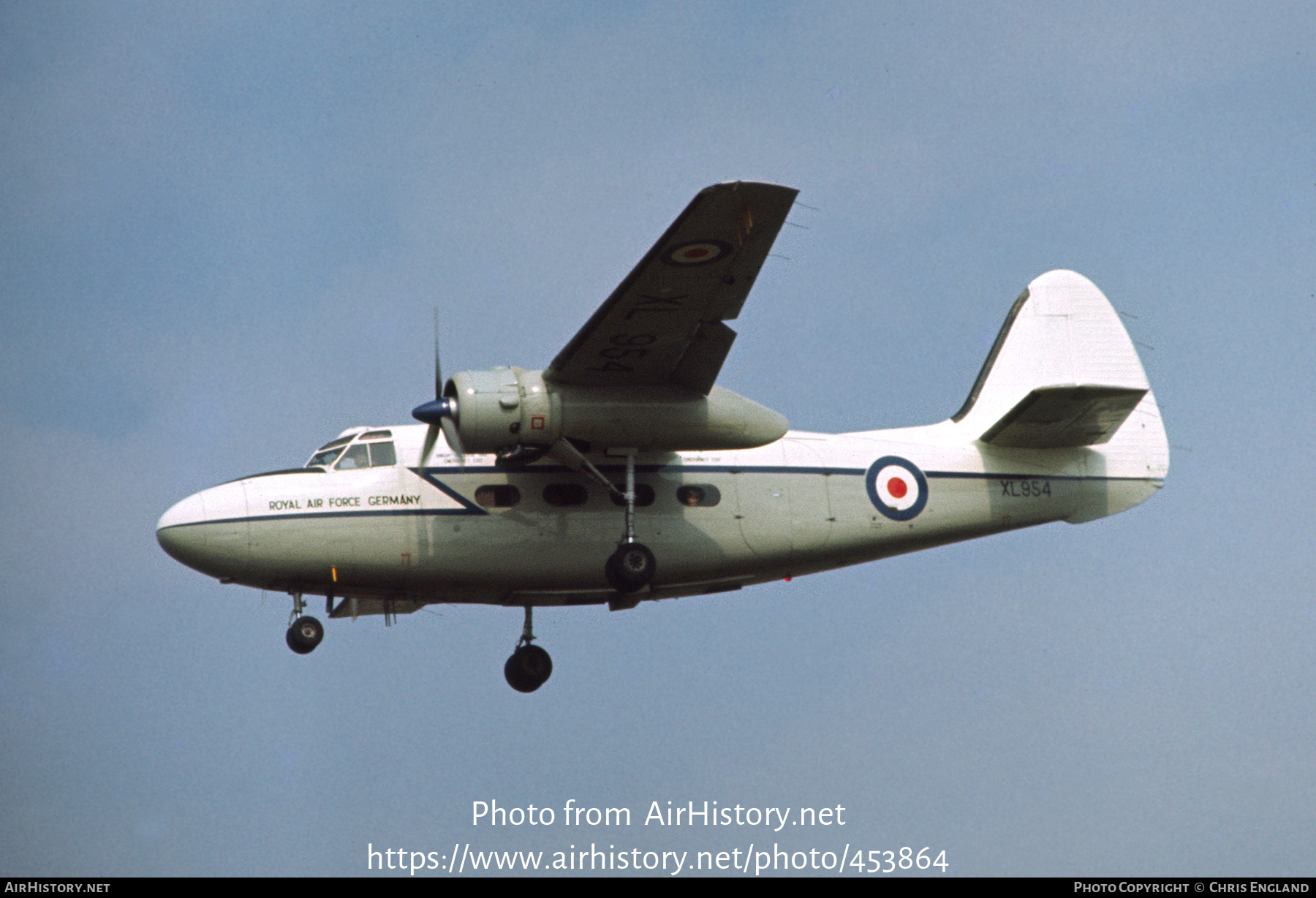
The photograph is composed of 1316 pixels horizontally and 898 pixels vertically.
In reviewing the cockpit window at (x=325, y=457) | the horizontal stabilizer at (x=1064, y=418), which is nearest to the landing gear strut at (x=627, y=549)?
the cockpit window at (x=325, y=457)

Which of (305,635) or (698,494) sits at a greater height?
(698,494)

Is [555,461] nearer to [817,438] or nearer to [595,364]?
[595,364]

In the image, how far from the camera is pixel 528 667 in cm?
2306

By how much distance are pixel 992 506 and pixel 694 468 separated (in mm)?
4110

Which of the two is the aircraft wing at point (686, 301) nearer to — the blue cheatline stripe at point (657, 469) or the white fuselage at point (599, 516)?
the blue cheatline stripe at point (657, 469)

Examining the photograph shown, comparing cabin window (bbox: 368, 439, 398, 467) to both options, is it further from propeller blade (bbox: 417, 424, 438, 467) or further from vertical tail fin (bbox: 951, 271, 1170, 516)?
vertical tail fin (bbox: 951, 271, 1170, 516)

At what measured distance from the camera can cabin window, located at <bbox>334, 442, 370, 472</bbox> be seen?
2133cm

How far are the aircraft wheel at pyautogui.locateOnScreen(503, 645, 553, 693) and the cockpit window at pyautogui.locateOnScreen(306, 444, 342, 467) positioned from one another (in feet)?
12.6

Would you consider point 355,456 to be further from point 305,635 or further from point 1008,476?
point 1008,476

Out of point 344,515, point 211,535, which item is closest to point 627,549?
point 344,515

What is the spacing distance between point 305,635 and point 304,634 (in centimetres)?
1

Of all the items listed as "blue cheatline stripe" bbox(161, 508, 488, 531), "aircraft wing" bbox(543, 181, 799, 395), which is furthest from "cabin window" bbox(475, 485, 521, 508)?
"aircraft wing" bbox(543, 181, 799, 395)
